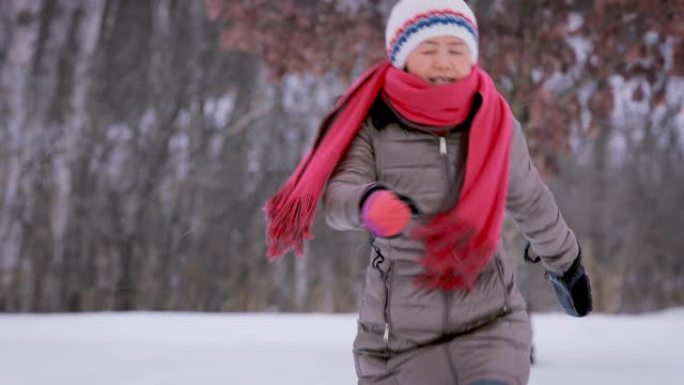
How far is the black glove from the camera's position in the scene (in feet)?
4.13

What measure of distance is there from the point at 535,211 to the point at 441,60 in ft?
0.91

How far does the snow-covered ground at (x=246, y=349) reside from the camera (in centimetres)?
265

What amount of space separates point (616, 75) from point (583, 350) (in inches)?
47.1

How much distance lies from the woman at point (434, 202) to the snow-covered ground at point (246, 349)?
4.71 ft

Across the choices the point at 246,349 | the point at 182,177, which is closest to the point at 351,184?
the point at 246,349

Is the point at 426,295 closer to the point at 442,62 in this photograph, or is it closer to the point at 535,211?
the point at 535,211

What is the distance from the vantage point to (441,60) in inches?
46.6

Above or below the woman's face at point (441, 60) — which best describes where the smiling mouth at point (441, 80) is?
below

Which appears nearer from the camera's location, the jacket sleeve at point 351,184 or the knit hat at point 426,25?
the jacket sleeve at point 351,184

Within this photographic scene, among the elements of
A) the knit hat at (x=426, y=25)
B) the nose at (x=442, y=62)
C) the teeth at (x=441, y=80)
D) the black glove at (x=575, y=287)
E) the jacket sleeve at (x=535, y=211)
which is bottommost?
the black glove at (x=575, y=287)

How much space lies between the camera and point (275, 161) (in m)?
4.70

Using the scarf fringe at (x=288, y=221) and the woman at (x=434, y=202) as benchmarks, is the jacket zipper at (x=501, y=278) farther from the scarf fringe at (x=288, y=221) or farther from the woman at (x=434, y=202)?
the scarf fringe at (x=288, y=221)

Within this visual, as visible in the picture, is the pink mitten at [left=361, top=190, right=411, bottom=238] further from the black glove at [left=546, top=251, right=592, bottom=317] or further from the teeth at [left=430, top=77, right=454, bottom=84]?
the black glove at [left=546, top=251, right=592, bottom=317]

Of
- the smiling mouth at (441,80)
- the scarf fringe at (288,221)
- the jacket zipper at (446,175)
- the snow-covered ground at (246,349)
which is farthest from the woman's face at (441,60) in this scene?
the snow-covered ground at (246,349)
